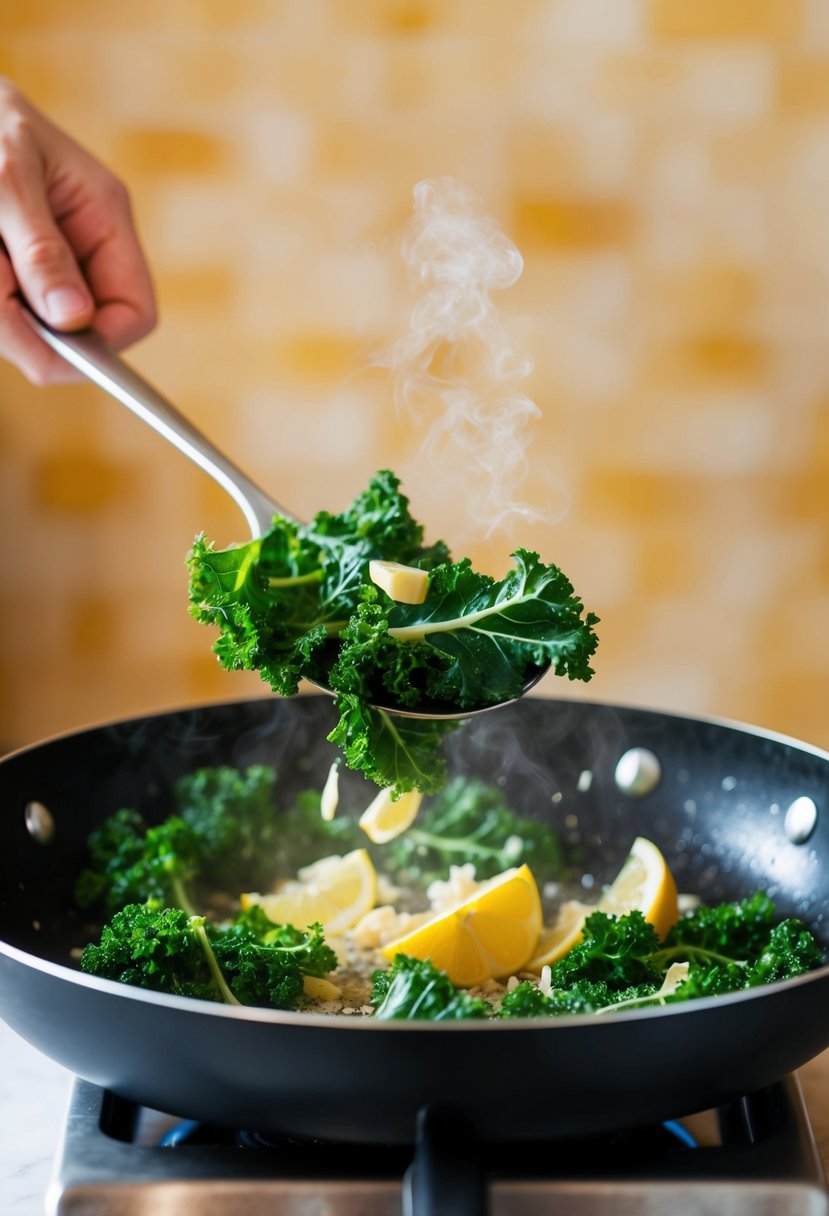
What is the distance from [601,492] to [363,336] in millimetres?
561

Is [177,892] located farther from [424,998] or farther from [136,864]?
[424,998]

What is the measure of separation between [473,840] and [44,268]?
881 millimetres

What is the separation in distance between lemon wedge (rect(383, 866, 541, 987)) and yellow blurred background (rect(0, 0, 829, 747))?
39.4 inches

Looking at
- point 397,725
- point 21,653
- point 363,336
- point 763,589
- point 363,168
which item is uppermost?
point 363,168

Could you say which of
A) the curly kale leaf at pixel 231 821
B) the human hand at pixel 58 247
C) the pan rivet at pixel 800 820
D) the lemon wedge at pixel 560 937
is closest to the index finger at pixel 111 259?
the human hand at pixel 58 247

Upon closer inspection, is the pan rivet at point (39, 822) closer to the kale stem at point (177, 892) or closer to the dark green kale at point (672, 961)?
the kale stem at point (177, 892)

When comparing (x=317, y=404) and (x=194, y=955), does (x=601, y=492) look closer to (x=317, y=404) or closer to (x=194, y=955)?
(x=317, y=404)

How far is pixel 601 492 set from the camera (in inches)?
93.3

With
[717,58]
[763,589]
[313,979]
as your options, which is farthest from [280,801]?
[717,58]

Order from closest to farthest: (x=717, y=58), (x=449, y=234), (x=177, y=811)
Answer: (x=177, y=811), (x=449, y=234), (x=717, y=58)

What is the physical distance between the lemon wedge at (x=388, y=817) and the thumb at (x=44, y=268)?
0.68 m

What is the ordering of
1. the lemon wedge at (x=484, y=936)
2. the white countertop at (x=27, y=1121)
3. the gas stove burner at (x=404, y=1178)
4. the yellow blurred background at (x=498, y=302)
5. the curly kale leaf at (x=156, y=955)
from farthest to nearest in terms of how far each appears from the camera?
the yellow blurred background at (x=498, y=302) < the lemon wedge at (x=484, y=936) < the curly kale leaf at (x=156, y=955) < the white countertop at (x=27, y=1121) < the gas stove burner at (x=404, y=1178)

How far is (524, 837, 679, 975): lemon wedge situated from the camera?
51.8 inches

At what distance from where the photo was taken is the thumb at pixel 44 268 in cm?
137
